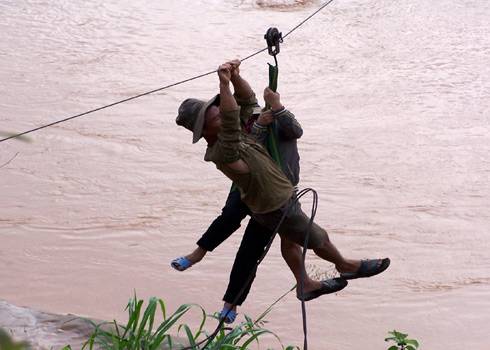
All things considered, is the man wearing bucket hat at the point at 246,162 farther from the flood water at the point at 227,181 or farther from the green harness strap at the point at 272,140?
the flood water at the point at 227,181

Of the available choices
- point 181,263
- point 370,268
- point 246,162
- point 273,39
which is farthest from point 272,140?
point 181,263

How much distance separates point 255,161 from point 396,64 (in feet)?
22.5

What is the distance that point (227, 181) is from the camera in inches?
267

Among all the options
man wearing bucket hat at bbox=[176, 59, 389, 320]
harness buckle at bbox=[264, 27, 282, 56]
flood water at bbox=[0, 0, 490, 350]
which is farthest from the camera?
flood water at bbox=[0, 0, 490, 350]

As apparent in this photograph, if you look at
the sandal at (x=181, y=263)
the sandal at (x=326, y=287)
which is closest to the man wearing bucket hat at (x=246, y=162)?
the sandal at (x=326, y=287)

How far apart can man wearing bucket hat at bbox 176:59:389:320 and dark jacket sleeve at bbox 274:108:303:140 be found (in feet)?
0.16

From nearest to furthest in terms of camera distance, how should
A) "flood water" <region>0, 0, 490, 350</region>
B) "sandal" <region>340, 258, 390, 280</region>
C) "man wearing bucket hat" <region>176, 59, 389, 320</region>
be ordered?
"man wearing bucket hat" <region>176, 59, 389, 320</region>
"sandal" <region>340, 258, 390, 280</region>
"flood water" <region>0, 0, 490, 350</region>

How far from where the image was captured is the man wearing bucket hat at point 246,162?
2982 millimetres

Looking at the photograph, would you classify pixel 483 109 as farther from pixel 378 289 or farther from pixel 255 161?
pixel 255 161

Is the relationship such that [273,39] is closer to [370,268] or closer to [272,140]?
[272,140]

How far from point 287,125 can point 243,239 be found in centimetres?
65

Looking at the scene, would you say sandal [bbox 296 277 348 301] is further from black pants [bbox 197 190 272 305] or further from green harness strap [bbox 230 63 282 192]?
green harness strap [bbox 230 63 282 192]

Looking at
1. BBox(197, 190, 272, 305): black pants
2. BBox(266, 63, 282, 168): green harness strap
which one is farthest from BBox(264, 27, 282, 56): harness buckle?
BBox(197, 190, 272, 305): black pants

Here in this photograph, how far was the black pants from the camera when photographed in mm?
3602
